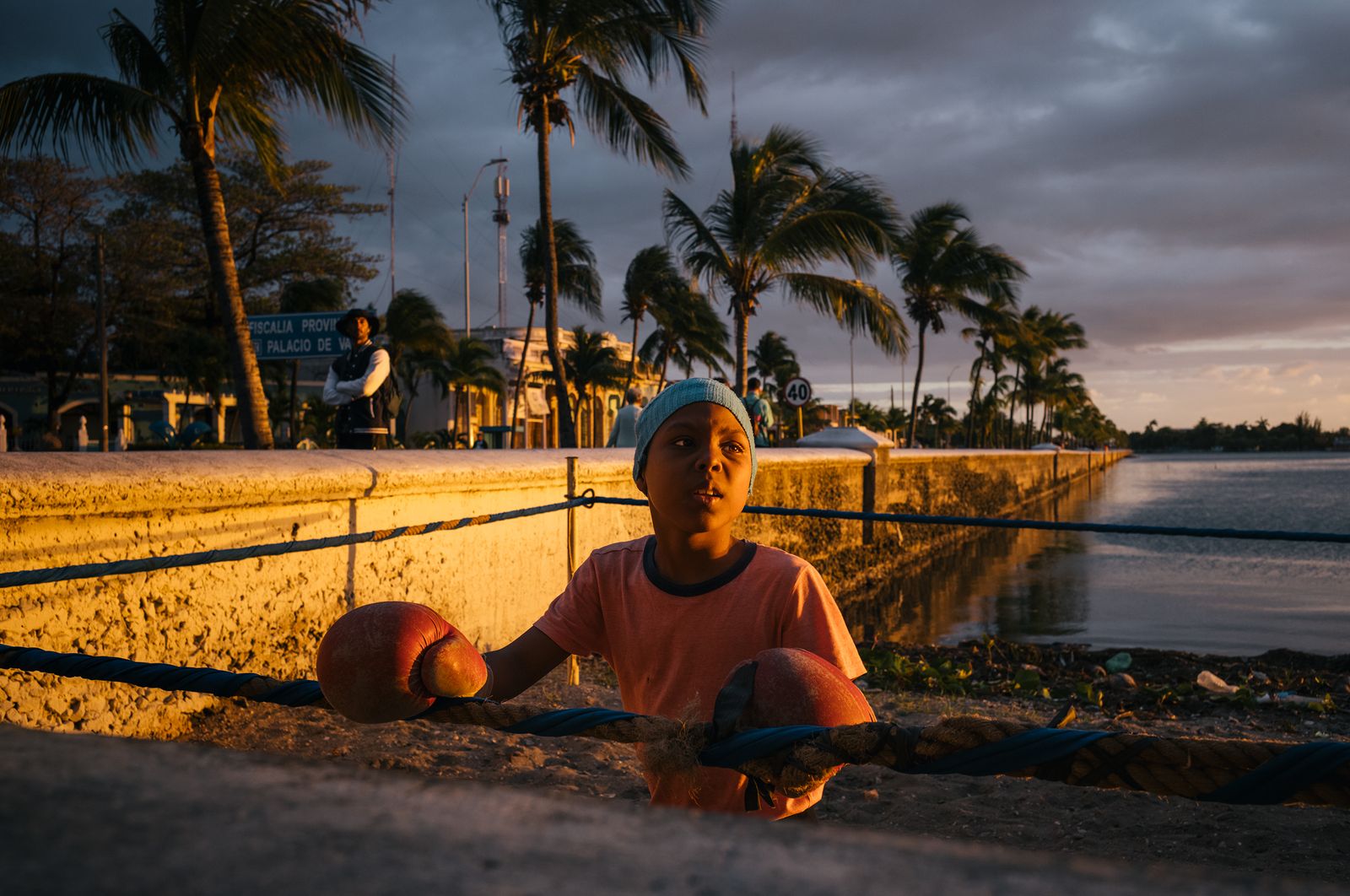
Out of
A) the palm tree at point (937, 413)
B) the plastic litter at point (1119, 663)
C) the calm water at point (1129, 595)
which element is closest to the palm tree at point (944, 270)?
the calm water at point (1129, 595)

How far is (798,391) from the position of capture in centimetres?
1667

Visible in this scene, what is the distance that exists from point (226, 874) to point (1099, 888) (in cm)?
38

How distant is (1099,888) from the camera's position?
39 centimetres

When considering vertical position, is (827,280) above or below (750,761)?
above

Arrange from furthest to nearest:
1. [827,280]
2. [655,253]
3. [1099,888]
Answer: [655,253] → [827,280] → [1099,888]

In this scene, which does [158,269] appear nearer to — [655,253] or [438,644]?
[655,253]

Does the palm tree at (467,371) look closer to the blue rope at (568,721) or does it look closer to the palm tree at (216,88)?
the palm tree at (216,88)

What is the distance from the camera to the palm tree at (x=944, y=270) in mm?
30953

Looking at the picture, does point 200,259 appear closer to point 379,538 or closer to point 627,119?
point 627,119

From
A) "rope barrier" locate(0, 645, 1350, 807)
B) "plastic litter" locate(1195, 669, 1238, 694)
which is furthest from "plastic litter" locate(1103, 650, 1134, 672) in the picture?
"rope barrier" locate(0, 645, 1350, 807)

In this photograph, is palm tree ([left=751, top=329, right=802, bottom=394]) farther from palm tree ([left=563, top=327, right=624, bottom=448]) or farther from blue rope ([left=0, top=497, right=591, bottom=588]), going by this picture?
blue rope ([left=0, top=497, right=591, bottom=588])

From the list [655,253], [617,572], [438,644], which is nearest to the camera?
[438,644]

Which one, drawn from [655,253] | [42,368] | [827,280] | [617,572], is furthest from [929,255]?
[617,572]

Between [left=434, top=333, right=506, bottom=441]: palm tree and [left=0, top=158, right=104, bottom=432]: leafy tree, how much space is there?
486 inches
